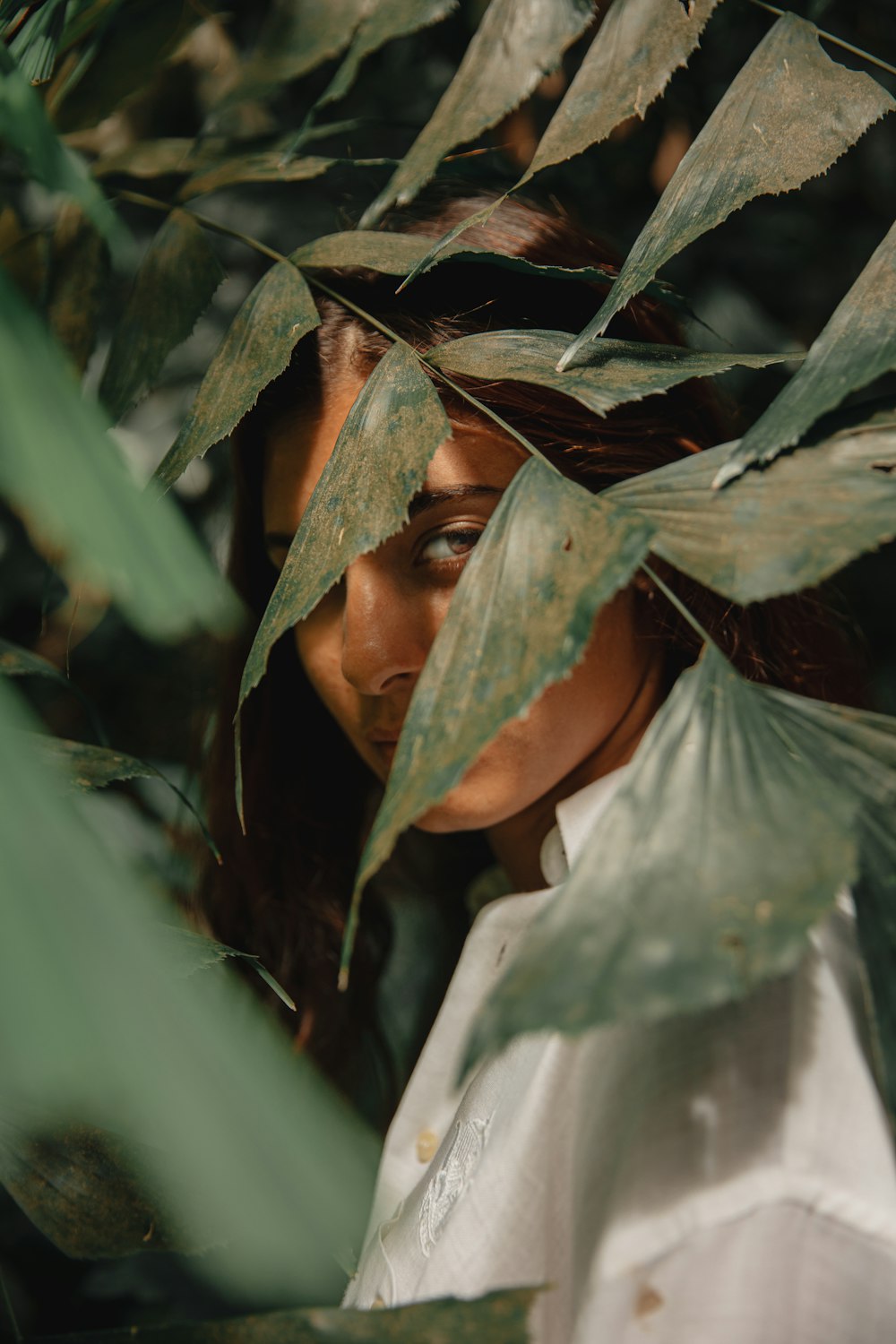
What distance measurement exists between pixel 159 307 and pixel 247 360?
0.53 ft

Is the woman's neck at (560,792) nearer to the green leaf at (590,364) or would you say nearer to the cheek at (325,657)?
the cheek at (325,657)

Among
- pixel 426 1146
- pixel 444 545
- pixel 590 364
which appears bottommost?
pixel 426 1146

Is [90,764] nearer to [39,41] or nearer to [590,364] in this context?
[590,364]

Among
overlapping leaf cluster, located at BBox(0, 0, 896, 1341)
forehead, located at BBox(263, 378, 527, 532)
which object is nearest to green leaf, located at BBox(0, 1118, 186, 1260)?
overlapping leaf cluster, located at BBox(0, 0, 896, 1341)

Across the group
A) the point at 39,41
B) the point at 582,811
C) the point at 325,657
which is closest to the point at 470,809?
the point at 582,811

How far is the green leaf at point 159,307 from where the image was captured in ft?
1.94

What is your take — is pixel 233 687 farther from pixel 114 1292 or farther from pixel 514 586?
pixel 514 586

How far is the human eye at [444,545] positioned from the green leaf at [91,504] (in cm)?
25

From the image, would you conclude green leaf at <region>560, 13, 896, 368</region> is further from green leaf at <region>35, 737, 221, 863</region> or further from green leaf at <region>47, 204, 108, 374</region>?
green leaf at <region>47, 204, 108, 374</region>

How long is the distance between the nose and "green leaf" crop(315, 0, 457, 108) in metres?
0.26

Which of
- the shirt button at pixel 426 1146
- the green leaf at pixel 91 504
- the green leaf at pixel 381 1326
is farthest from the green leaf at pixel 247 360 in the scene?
the shirt button at pixel 426 1146

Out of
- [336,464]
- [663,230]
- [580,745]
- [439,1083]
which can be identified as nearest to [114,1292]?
[439,1083]

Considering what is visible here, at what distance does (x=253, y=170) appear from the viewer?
0.68 m

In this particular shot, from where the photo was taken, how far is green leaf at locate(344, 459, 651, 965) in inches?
11.9
